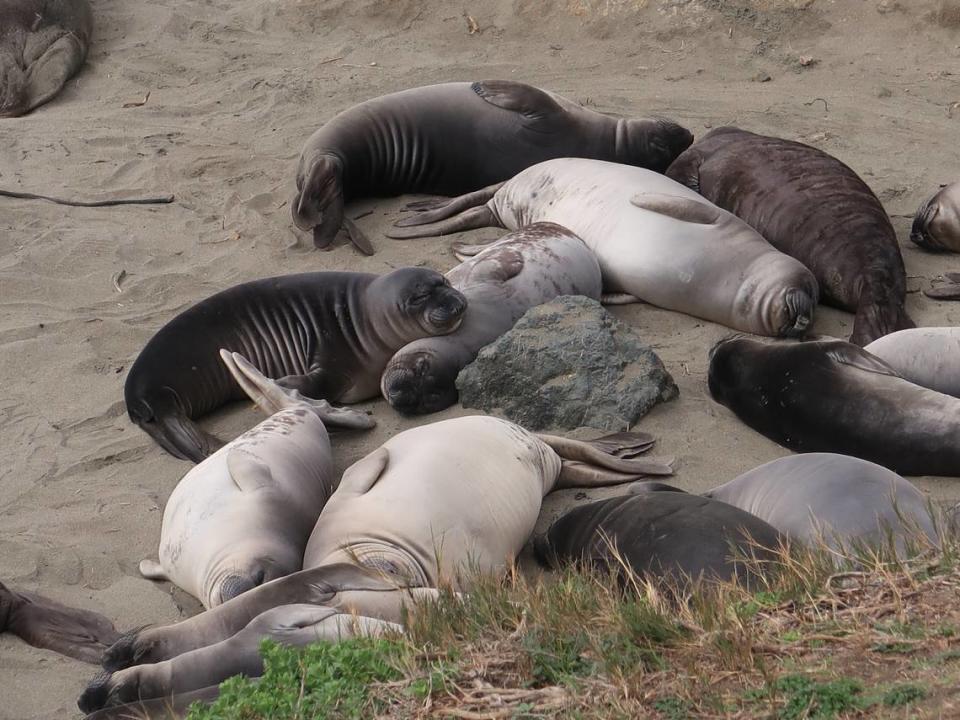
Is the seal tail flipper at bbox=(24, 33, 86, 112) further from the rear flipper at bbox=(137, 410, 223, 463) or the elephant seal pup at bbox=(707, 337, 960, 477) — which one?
the elephant seal pup at bbox=(707, 337, 960, 477)

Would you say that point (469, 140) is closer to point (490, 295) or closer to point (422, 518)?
point (490, 295)

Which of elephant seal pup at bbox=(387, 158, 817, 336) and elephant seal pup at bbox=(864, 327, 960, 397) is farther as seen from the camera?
elephant seal pup at bbox=(387, 158, 817, 336)

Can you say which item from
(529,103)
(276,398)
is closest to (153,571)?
(276,398)

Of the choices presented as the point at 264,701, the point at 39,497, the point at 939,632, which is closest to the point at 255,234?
the point at 39,497

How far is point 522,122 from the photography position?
7812 mm

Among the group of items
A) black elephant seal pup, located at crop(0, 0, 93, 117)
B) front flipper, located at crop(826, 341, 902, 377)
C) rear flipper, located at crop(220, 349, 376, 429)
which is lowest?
rear flipper, located at crop(220, 349, 376, 429)

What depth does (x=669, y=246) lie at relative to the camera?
6.45 metres

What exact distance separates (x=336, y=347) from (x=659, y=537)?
2.50 m

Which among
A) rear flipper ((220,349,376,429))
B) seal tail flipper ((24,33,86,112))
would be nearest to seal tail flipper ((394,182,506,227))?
rear flipper ((220,349,376,429))

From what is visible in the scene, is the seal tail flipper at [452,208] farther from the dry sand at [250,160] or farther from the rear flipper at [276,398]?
the rear flipper at [276,398]

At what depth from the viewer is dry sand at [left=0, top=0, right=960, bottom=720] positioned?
5027 mm

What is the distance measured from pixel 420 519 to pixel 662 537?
0.84 meters

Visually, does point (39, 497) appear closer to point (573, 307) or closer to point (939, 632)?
point (573, 307)

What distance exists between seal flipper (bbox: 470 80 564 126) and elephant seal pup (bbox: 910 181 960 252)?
2340 mm
